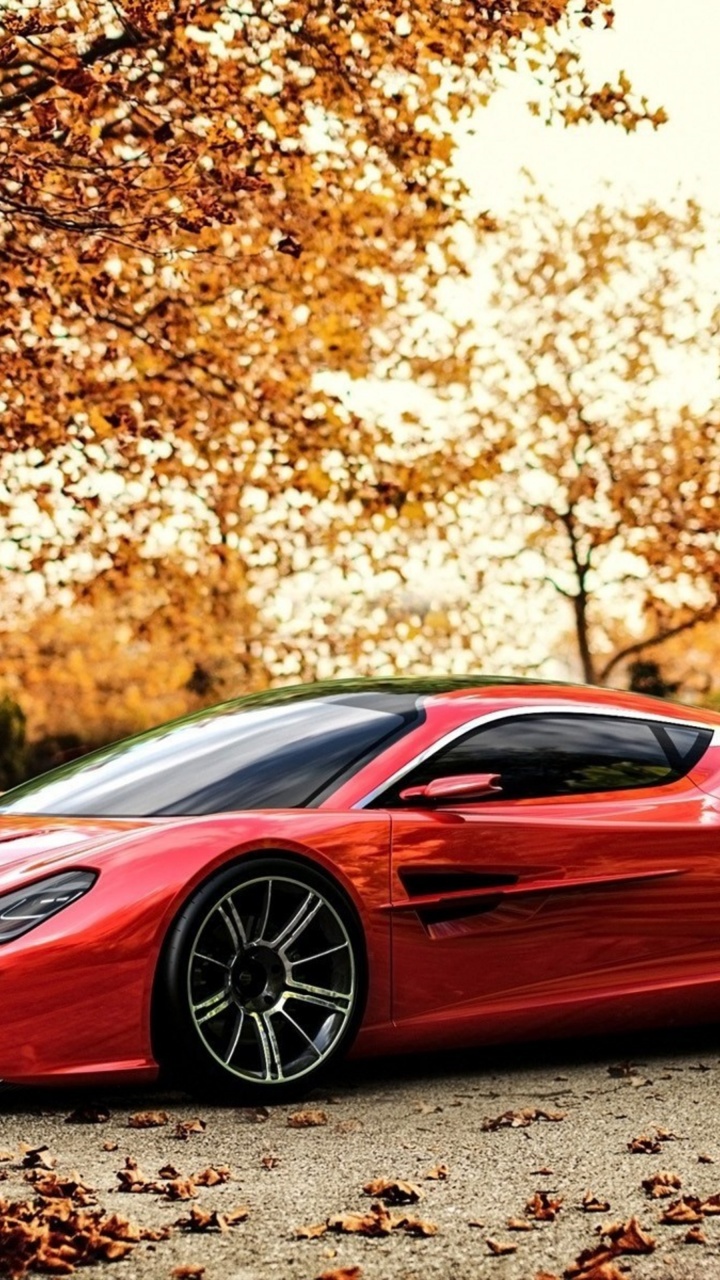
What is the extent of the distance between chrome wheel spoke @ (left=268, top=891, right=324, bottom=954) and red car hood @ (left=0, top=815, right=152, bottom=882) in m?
0.56

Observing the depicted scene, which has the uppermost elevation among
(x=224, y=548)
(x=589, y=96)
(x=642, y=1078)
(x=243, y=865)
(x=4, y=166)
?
(x=589, y=96)

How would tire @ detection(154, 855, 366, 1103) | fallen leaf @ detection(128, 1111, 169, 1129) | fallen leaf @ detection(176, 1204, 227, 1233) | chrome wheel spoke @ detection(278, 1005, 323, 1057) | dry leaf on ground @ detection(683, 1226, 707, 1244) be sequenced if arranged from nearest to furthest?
1. dry leaf on ground @ detection(683, 1226, 707, 1244)
2. fallen leaf @ detection(176, 1204, 227, 1233)
3. fallen leaf @ detection(128, 1111, 169, 1129)
4. tire @ detection(154, 855, 366, 1103)
5. chrome wheel spoke @ detection(278, 1005, 323, 1057)

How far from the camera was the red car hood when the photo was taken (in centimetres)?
539

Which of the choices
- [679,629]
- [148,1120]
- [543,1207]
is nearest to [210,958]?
[148,1120]

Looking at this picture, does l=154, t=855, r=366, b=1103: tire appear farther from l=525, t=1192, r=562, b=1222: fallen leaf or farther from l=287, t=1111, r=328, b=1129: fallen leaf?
l=525, t=1192, r=562, b=1222: fallen leaf

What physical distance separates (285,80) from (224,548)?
462 centimetres

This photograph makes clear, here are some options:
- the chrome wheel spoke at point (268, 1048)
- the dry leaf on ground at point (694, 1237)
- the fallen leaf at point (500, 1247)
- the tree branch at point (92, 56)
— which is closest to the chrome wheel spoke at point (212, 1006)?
the chrome wheel spoke at point (268, 1048)

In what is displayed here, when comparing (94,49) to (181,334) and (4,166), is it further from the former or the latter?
(181,334)

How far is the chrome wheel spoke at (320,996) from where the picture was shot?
18.0 feet

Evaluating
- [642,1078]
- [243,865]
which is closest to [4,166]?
[243,865]

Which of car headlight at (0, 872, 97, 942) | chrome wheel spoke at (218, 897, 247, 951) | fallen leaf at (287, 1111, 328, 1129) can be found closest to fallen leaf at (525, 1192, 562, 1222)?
fallen leaf at (287, 1111, 328, 1129)

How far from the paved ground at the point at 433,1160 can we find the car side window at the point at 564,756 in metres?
0.97

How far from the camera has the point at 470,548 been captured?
94.2ft

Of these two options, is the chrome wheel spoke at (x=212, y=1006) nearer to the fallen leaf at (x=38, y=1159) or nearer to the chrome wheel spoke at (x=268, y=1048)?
the chrome wheel spoke at (x=268, y=1048)
